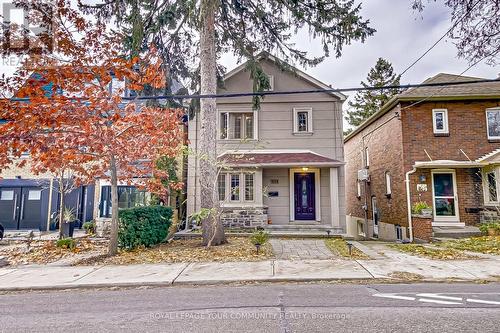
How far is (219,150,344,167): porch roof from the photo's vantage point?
12711 mm

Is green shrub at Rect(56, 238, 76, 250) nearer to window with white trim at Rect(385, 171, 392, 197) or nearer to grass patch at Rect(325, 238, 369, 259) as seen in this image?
grass patch at Rect(325, 238, 369, 259)

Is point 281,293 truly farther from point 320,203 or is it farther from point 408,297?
point 320,203

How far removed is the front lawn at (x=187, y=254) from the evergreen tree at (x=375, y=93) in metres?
26.4

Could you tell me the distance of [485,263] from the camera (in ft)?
23.1

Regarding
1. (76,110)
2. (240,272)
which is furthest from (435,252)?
(76,110)

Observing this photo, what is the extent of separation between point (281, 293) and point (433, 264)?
425 cm

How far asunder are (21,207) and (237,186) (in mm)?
10380

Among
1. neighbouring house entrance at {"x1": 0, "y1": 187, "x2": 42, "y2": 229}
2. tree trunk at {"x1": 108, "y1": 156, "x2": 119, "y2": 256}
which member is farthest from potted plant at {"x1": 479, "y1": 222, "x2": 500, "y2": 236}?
neighbouring house entrance at {"x1": 0, "y1": 187, "x2": 42, "y2": 229}

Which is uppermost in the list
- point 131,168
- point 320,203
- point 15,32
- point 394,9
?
point 394,9

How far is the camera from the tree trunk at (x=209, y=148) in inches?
377

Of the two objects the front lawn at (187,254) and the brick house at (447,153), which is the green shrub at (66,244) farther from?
the brick house at (447,153)

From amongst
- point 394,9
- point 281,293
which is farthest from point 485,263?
point 394,9

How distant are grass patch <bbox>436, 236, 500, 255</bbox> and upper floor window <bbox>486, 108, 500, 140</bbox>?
16.6 ft

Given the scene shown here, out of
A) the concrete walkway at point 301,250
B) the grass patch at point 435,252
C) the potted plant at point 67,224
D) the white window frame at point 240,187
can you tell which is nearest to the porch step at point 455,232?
the grass patch at point 435,252
